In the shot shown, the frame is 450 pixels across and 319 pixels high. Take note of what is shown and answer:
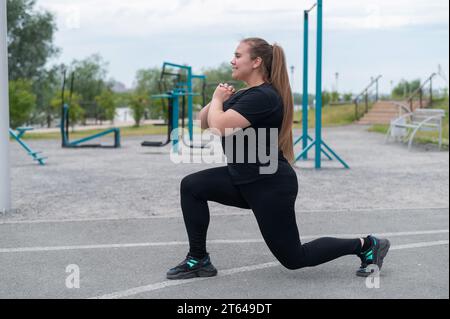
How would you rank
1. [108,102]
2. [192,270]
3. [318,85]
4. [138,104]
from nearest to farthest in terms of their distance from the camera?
[192,270] < [318,85] < [138,104] < [108,102]

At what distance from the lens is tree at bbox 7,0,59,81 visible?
98.1 ft

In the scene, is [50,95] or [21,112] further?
[50,95]

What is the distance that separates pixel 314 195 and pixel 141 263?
380cm

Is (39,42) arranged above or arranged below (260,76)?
above

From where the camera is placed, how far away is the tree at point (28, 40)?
98.1 feet

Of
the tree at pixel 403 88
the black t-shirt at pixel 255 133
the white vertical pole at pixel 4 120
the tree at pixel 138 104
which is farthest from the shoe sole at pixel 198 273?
the tree at pixel 403 88

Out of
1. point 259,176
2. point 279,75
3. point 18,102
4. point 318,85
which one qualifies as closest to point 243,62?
point 279,75

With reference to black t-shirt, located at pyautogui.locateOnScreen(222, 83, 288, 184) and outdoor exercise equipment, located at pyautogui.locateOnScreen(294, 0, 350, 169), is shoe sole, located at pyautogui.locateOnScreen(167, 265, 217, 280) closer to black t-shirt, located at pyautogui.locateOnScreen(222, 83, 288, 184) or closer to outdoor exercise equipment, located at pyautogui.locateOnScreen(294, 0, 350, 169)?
black t-shirt, located at pyautogui.locateOnScreen(222, 83, 288, 184)

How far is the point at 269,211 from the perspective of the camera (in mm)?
4051

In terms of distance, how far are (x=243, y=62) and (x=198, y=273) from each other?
143 cm

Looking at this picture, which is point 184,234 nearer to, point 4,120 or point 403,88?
point 4,120

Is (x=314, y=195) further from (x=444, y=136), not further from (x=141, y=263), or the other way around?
(x=444, y=136)
